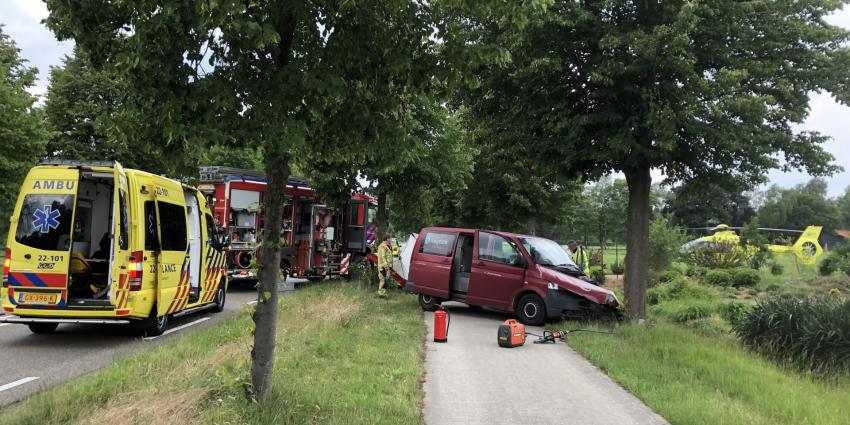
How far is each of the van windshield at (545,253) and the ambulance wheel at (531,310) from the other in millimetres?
741

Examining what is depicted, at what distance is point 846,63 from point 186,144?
37.4ft

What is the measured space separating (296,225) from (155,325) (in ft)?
28.8

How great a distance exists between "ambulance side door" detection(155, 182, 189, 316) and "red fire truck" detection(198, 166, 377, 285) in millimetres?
2761

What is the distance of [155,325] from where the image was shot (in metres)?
8.92

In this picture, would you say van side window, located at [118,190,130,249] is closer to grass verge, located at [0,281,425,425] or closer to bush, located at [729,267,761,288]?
grass verge, located at [0,281,425,425]

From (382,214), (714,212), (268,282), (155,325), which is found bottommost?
(155,325)

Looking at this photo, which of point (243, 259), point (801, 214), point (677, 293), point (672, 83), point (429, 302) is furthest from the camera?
point (801, 214)

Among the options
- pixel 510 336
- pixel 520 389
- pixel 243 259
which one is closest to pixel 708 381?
A: pixel 520 389

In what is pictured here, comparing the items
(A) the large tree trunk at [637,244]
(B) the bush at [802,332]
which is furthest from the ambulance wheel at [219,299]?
(B) the bush at [802,332]

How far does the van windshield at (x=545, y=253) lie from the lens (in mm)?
11768

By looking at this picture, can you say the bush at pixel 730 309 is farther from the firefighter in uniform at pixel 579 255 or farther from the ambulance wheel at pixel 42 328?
the ambulance wheel at pixel 42 328

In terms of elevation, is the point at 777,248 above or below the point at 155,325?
above

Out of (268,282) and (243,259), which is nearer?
(268,282)

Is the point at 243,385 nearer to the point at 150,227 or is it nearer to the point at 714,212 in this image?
the point at 150,227
